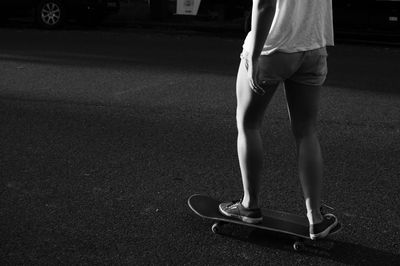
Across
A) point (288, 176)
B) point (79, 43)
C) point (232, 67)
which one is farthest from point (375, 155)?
point (79, 43)

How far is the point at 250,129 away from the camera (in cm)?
402

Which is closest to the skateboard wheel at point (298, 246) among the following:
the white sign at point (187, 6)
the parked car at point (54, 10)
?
the white sign at point (187, 6)

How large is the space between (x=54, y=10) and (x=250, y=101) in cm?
1236

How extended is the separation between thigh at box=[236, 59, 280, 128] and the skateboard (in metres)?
0.56

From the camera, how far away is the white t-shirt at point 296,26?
3686 mm

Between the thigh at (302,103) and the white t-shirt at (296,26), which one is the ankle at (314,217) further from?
the white t-shirt at (296,26)

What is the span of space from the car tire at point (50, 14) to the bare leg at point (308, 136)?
12175 millimetres

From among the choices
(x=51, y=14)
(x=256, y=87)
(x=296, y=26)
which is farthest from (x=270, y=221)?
(x=51, y=14)

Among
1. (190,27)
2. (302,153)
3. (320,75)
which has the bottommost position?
(190,27)

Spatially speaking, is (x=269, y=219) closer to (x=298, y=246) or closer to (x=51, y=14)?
(x=298, y=246)

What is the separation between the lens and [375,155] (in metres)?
5.89

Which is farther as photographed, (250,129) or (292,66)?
(250,129)

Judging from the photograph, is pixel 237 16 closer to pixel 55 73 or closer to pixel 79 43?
pixel 79 43

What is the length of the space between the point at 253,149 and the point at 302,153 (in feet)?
0.86
